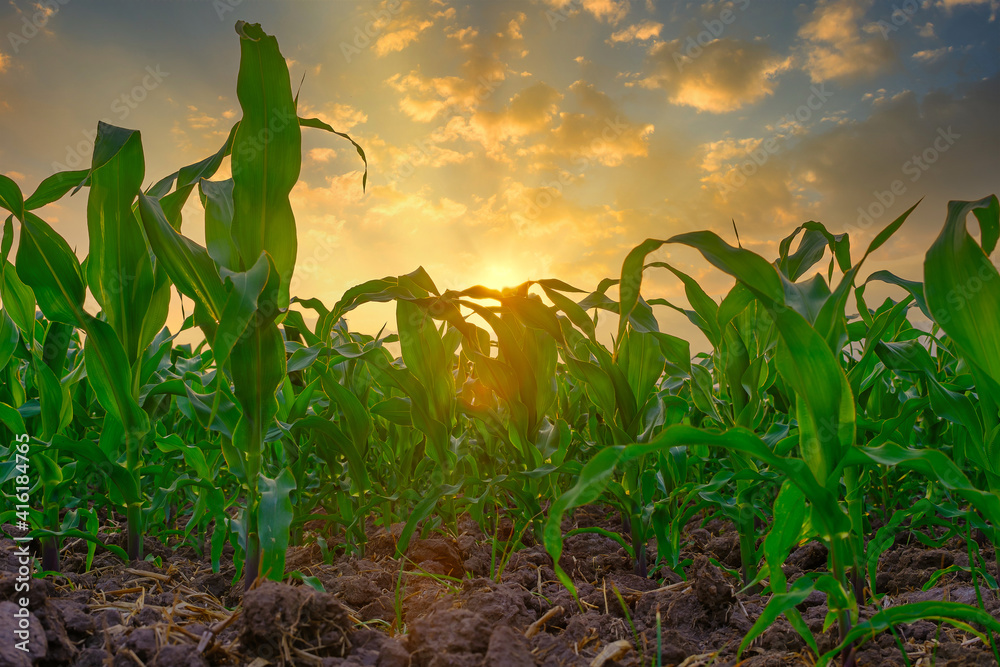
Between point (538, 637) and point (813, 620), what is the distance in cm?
71

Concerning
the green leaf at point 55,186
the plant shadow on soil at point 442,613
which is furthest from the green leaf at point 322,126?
the plant shadow on soil at point 442,613

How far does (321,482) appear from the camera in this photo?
2443 mm

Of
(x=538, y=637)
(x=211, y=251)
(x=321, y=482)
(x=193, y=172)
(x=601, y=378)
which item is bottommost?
(x=538, y=637)

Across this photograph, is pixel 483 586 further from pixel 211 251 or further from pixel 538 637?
pixel 211 251

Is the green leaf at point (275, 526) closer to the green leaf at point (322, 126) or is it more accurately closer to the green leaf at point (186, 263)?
the green leaf at point (186, 263)

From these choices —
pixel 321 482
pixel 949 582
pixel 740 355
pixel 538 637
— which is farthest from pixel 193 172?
pixel 949 582

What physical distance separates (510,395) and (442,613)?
78 cm

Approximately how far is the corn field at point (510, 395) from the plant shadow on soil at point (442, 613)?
0.07 feet

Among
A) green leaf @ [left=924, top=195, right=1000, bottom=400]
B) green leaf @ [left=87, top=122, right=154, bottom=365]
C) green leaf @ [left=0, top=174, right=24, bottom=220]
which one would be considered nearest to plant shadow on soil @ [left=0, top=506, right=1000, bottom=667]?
green leaf @ [left=924, top=195, right=1000, bottom=400]

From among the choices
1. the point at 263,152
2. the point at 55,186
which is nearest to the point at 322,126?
the point at 263,152

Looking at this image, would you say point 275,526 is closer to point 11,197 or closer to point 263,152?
point 263,152

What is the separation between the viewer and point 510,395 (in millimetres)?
1874

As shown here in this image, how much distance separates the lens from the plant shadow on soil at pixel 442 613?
43.5 inches

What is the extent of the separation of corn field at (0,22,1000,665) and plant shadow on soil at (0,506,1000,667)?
22 mm
